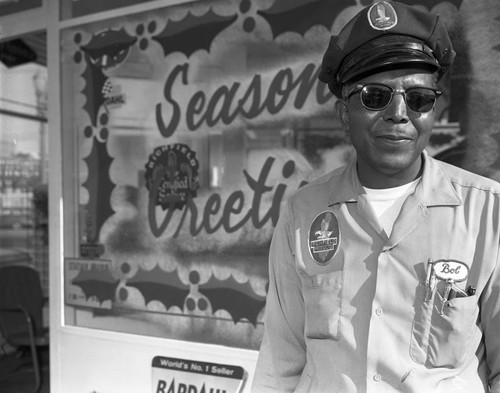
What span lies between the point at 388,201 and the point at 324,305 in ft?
1.04

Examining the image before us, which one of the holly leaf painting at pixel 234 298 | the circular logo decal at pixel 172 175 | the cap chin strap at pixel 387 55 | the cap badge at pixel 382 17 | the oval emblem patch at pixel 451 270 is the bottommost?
the holly leaf painting at pixel 234 298

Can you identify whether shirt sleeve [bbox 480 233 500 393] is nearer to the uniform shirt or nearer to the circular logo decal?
the uniform shirt

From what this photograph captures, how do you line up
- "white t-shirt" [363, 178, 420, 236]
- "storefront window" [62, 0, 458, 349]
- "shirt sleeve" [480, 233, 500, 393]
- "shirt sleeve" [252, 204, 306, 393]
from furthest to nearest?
"storefront window" [62, 0, 458, 349]
"shirt sleeve" [252, 204, 306, 393]
"white t-shirt" [363, 178, 420, 236]
"shirt sleeve" [480, 233, 500, 393]

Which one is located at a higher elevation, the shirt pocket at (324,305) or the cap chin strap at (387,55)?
the cap chin strap at (387,55)

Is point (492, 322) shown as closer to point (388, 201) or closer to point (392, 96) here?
point (388, 201)

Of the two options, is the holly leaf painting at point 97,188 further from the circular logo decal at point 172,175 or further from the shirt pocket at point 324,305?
the shirt pocket at point 324,305

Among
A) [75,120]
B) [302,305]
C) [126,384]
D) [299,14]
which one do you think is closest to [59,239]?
[75,120]

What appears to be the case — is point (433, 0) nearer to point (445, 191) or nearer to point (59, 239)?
point (445, 191)

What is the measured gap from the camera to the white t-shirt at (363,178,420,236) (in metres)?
1.50

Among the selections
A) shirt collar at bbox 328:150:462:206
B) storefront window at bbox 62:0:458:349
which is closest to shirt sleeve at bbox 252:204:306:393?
shirt collar at bbox 328:150:462:206

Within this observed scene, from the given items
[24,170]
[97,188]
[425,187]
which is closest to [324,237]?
[425,187]

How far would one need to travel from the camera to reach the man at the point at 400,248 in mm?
→ 1399

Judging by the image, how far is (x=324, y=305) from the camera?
152 centimetres

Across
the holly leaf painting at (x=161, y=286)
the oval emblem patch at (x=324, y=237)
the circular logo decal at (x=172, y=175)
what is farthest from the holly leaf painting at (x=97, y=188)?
the oval emblem patch at (x=324, y=237)
